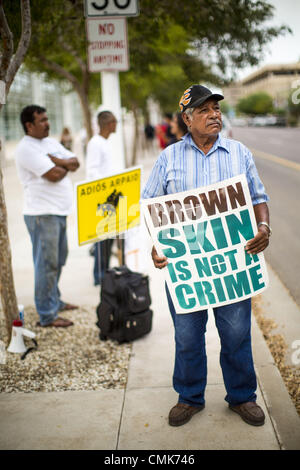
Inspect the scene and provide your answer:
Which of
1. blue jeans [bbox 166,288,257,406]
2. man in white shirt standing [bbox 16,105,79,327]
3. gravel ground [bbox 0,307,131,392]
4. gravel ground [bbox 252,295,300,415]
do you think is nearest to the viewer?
blue jeans [bbox 166,288,257,406]

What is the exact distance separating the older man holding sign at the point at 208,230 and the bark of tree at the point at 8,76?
5.48ft

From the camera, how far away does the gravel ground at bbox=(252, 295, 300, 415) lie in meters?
3.46

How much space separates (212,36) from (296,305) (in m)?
3.34

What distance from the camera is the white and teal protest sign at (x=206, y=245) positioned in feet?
9.36

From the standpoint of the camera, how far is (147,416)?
317cm

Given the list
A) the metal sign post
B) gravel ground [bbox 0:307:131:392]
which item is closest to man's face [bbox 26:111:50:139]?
the metal sign post

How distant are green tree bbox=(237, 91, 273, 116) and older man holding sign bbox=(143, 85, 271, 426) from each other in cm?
6527

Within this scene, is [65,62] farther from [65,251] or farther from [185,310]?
[185,310]

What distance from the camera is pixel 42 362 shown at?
161 inches

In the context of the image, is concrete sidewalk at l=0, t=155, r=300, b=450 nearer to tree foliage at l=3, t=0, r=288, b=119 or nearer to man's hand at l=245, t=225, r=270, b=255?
man's hand at l=245, t=225, r=270, b=255

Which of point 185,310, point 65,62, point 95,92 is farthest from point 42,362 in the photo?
point 95,92

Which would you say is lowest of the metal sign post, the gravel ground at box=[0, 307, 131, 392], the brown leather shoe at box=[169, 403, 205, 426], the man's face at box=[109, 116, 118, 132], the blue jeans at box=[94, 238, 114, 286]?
the gravel ground at box=[0, 307, 131, 392]

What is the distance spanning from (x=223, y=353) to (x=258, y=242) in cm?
72

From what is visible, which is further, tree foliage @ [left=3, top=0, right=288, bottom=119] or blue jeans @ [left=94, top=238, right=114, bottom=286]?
blue jeans @ [left=94, top=238, right=114, bottom=286]
